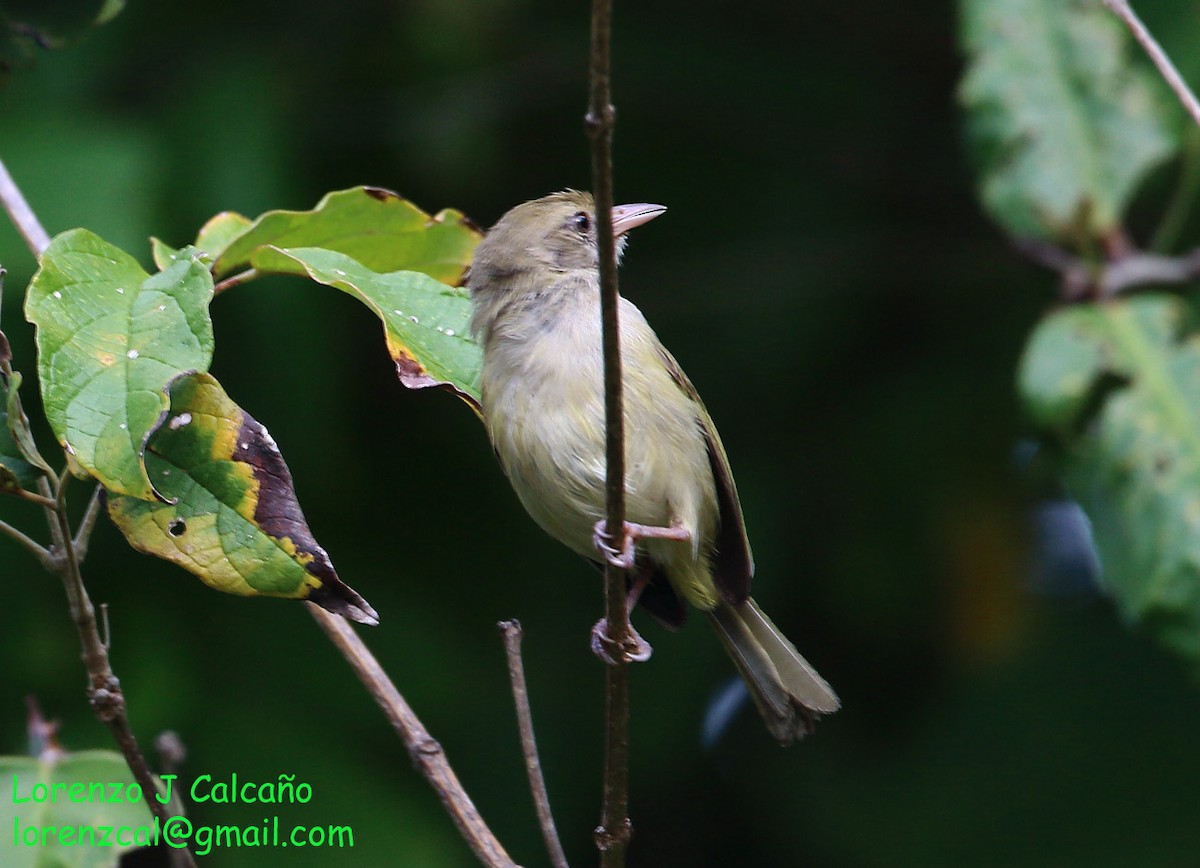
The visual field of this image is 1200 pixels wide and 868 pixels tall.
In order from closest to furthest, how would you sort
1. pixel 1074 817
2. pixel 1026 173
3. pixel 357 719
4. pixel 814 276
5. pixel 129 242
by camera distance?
pixel 1026 173 → pixel 129 242 → pixel 357 719 → pixel 1074 817 → pixel 814 276

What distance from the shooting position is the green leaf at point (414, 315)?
2.25 m

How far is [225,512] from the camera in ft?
6.44

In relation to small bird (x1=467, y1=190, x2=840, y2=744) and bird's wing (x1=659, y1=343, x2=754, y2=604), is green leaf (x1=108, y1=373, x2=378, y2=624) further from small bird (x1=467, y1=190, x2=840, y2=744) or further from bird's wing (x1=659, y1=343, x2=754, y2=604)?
bird's wing (x1=659, y1=343, x2=754, y2=604)

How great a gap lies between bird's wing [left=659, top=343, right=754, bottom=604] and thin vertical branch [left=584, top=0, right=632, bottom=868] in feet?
3.35

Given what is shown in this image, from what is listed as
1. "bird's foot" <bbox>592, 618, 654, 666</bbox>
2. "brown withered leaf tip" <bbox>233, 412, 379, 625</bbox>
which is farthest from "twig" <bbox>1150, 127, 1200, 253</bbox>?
"brown withered leaf tip" <bbox>233, 412, 379, 625</bbox>

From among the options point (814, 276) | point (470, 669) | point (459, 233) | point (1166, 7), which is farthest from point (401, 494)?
point (1166, 7)

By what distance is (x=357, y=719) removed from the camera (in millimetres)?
4566

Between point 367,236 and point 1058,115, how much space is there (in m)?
2.10

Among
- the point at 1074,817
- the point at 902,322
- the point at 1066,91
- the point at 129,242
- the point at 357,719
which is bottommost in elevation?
the point at 1074,817

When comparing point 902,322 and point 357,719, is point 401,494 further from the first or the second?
point 902,322

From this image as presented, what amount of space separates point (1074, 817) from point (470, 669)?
7.55ft

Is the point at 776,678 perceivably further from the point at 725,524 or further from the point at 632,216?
the point at 632,216

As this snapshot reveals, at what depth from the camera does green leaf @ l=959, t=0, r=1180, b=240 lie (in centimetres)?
355

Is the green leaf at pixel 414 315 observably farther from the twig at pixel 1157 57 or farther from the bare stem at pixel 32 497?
the twig at pixel 1157 57
